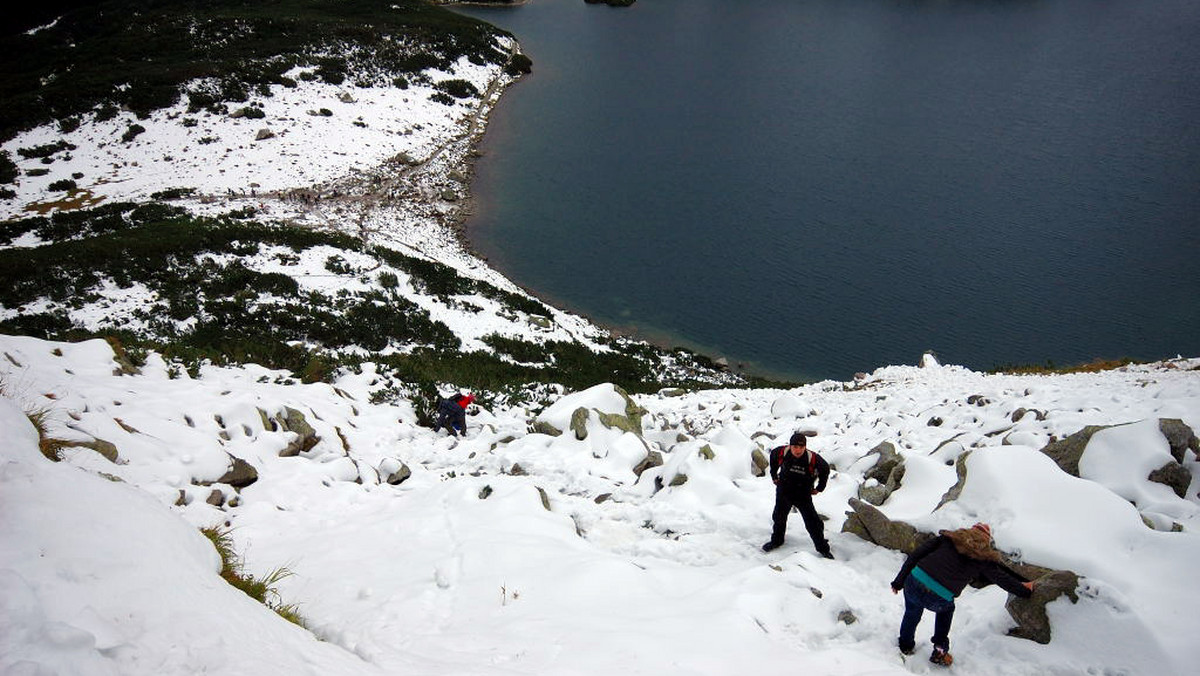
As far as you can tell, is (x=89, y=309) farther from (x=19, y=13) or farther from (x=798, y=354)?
(x=19, y=13)

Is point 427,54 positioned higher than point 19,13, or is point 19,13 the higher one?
point 427,54

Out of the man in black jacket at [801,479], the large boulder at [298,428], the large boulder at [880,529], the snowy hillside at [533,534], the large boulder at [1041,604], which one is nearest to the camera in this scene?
the snowy hillside at [533,534]

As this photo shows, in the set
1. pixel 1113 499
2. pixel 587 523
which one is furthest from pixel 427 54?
pixel 1113 499

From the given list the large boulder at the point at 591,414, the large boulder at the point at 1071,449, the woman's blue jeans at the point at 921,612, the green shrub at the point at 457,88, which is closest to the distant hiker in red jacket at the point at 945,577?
the woman's blue jeans at the point at 921,612

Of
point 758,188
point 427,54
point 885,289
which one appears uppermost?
point 427,54

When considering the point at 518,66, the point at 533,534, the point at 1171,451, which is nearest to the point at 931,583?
the point at 1171,451

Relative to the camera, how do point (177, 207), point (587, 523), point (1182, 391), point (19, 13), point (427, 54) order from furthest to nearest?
point (19, 13)
point (427, 54)
point (177, 207)
point (1182, 391)
point (587, 523)

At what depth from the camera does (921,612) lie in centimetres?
626

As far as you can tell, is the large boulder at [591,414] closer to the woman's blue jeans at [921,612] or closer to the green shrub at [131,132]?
the woman's blue jeans at [921,612]

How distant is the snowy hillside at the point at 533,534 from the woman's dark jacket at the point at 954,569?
0.67 metres

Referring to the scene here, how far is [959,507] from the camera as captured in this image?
7.69m

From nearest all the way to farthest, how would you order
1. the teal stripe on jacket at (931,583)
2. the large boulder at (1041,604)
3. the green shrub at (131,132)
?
the large boulder at (1041,604), the teal stripe on jacket at (931,583), the green shrub at (131,132)

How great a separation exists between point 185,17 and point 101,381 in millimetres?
68238

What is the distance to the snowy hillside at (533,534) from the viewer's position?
4621mm
